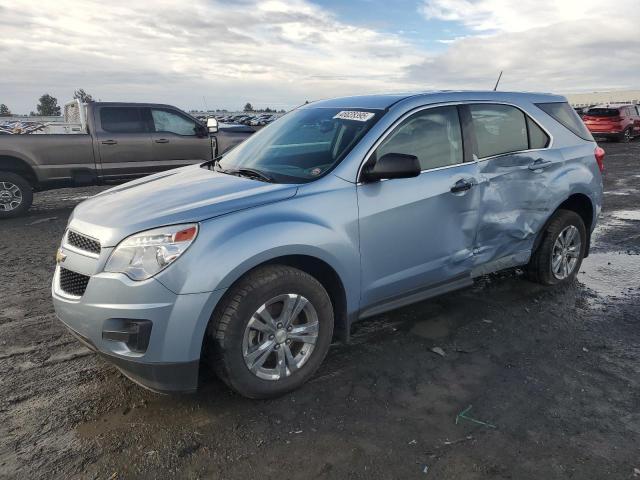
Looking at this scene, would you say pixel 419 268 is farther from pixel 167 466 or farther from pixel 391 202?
pixel 167 466

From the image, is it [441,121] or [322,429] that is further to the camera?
[441,121]

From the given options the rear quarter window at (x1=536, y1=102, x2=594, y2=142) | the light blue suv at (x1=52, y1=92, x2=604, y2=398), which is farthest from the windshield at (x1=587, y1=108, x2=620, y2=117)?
the light blue suv at (x1=52, y1=92, x2=604, y2=398)

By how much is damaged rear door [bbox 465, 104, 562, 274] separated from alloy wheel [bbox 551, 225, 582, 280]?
1.30 feet

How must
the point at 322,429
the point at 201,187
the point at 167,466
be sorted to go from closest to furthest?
the point at 167,466 < the point at 322,429 < the point at 201,187

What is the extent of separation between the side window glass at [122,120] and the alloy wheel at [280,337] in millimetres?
7637

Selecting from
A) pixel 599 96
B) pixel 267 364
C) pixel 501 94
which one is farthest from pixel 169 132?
pixel 599 96

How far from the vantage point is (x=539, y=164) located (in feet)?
14.6

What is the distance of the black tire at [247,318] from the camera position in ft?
9.30

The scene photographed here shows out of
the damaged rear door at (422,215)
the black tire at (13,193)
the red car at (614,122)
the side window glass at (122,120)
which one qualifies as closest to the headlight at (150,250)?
the damaged rear door at (422,215)

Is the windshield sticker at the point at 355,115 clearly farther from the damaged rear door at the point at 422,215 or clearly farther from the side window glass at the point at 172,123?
the side window glass at the point at 172,123

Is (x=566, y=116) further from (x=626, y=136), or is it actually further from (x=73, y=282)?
(x=626, y=136)

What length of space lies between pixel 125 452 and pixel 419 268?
7.20ft

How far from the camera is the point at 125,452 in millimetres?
2648

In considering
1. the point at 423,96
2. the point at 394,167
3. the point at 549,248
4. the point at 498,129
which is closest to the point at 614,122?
the point at 549,248
